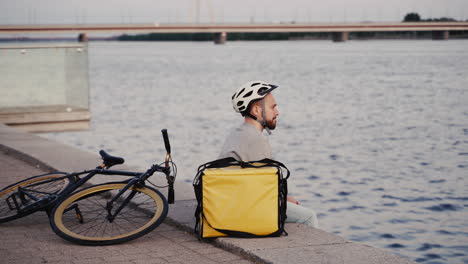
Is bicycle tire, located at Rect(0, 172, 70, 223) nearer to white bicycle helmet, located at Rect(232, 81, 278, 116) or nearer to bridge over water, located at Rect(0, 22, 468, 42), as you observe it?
white bicycle helmet, located at Rect(232, 81, 278, 116)

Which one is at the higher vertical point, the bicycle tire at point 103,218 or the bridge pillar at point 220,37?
the bridge pillar at point 220,37

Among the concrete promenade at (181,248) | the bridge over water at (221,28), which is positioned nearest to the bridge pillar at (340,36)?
the bridge over water at (221,28)

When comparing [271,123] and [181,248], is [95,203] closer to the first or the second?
[181,248]

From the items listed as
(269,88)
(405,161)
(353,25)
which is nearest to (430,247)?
(269,88)

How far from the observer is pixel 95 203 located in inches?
249

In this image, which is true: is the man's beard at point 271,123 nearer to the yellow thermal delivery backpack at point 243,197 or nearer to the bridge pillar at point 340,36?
the yellow thermal delivery backpack at point 243,197

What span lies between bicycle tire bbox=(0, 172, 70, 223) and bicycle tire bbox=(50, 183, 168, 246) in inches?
8.3

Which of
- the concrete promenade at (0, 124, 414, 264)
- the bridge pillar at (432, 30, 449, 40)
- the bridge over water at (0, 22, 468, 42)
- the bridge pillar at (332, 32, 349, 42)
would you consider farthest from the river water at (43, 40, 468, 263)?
the bridge pillar at (432, 30, 449, 40)

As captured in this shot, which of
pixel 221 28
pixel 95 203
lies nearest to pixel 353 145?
pixel 95 203

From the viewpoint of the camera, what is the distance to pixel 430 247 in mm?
8633

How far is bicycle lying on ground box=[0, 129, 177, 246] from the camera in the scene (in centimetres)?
534

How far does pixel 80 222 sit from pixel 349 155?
1165cm

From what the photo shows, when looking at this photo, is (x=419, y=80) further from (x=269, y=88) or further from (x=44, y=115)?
(x=269, y=88)

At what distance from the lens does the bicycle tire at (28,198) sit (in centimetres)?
574
